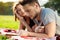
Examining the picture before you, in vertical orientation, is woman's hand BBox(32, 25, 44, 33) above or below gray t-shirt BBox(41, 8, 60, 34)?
below

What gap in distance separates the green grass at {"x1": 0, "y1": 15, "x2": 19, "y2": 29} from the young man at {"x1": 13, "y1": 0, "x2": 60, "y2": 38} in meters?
0.12

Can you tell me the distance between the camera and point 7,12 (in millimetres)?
1922

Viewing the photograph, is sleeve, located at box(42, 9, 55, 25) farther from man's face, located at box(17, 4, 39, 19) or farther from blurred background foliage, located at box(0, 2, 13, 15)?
blurred background foliage, located at box(0, 2, 13, 15)

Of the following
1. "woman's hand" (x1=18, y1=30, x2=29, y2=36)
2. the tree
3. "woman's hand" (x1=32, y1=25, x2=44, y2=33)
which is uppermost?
the tree

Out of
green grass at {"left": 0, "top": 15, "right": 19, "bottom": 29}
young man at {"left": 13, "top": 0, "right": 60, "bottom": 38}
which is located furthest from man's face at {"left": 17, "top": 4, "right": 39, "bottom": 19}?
green grass at {"left": 0, "top": 15, "right": 19, "bottom": 29}

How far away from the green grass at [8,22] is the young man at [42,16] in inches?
4.8

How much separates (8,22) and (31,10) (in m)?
0.25

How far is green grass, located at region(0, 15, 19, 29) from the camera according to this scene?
191 cm

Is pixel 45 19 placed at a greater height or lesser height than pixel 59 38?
greater

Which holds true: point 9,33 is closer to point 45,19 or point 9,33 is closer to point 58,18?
point 45,19

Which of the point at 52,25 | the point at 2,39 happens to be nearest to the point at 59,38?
the point at 52,25

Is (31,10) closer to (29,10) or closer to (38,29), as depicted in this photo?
(29,10)

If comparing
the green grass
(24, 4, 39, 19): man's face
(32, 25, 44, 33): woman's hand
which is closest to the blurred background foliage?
the green grass

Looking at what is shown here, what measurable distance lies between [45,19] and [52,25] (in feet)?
0.28
